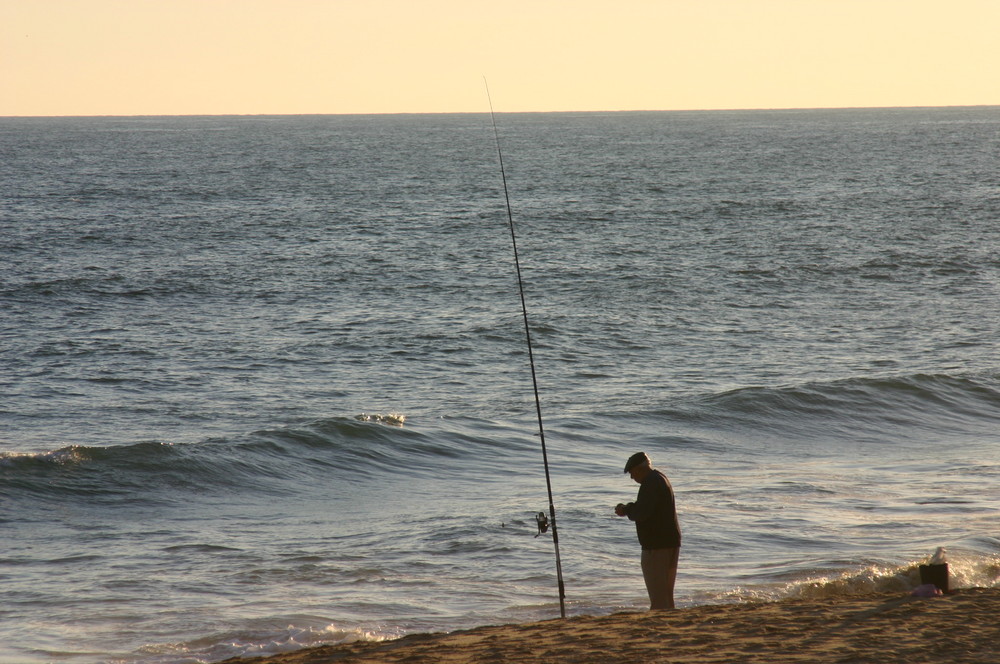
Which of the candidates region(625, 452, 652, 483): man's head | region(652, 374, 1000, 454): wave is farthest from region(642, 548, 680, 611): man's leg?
region(652, 374, 1000, 454): wave

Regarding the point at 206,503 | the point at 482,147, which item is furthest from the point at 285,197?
the point at 482,147

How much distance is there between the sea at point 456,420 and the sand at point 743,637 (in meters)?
0.76

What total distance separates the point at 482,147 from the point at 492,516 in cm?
8246

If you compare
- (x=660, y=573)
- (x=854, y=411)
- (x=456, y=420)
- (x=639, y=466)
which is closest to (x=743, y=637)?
(x=660, y=573)

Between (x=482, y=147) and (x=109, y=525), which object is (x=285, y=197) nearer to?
(x=109, y=525)

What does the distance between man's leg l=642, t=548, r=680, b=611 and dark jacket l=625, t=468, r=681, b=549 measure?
0.09m

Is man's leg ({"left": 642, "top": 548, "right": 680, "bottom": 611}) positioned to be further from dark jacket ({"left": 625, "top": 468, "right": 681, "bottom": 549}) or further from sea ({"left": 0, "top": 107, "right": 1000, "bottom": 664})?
sea ({"left": 0, "top": 107, "right": 1000, "bottom": 664})

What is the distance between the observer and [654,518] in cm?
580

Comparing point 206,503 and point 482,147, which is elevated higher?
point 482,147

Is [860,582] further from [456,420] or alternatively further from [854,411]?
[854,411]

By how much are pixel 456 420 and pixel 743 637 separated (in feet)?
26.4

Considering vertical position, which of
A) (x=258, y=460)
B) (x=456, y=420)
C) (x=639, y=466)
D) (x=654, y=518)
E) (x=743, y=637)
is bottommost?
(x=258, y=460)

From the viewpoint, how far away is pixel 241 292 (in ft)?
74.8

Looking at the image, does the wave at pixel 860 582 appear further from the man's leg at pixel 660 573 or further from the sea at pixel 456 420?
the man's leg at pixel 660 573
